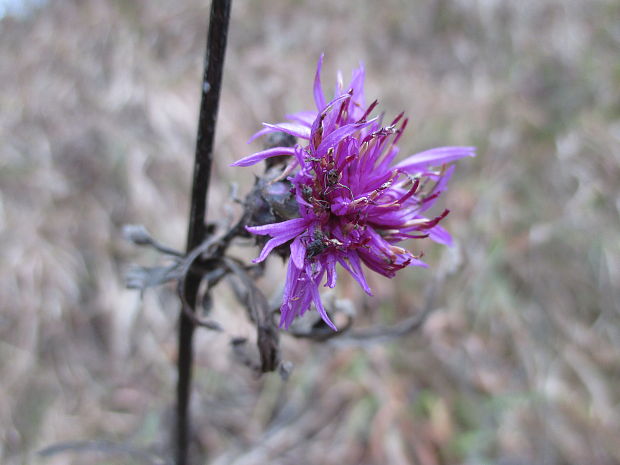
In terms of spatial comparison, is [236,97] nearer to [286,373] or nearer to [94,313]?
[94,313]

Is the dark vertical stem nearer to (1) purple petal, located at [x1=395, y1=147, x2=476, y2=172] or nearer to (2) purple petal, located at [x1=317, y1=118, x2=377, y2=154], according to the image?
(2) purple petal, located at [x1=317, y1=118, x2=377, y2=154]

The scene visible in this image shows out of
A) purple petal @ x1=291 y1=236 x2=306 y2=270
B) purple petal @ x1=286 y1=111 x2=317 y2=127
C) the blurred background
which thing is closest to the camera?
purple petal @ x1=291 y1=236 x2=306 y2=270

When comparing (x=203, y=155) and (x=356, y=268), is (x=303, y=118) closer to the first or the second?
(x=203, y=155)

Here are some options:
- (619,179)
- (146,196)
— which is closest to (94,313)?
(146,196)

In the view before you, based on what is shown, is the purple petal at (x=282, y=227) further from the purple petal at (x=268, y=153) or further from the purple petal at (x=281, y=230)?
the purple petal at (x=268, y=153)

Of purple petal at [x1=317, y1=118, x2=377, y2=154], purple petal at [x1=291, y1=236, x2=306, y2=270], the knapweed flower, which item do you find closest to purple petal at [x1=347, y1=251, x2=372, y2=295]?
the knapweed flower

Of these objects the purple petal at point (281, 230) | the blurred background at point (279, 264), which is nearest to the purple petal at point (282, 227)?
the purple petal at point (281, 230)
